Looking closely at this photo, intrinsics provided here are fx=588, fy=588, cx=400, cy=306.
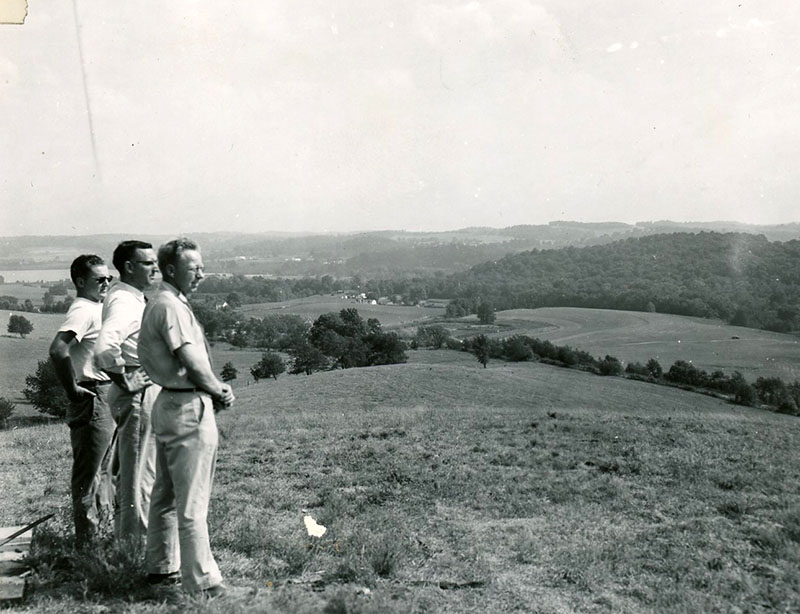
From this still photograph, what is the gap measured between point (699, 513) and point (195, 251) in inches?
229

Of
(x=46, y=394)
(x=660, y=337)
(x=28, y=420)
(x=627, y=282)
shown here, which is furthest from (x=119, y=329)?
(x=627, y=282)

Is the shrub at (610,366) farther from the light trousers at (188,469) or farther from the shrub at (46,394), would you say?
the light trousers at (188,469)

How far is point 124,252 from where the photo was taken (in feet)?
14.1

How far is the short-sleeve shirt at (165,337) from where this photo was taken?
3418 mm

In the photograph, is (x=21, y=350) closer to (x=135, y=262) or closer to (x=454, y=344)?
(x=454, y=344)

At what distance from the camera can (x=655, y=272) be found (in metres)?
77.1

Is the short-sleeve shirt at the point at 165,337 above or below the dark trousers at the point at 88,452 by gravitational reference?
above

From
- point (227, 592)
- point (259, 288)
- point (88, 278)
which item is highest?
point (88, 278)

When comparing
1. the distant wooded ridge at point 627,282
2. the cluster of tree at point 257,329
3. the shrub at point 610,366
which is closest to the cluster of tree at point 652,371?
the shrub at point 610,366

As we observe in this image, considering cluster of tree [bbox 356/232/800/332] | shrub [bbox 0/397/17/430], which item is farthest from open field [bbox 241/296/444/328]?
shrub [bbox 0/397/17/430]

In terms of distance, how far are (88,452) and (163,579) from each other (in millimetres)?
1162

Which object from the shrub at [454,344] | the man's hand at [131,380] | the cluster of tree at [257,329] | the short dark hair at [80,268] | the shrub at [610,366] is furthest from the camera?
the shrub at [454,344]

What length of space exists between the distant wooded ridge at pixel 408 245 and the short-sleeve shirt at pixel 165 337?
56.6m

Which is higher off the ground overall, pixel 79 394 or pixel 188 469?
pixel 79 394
